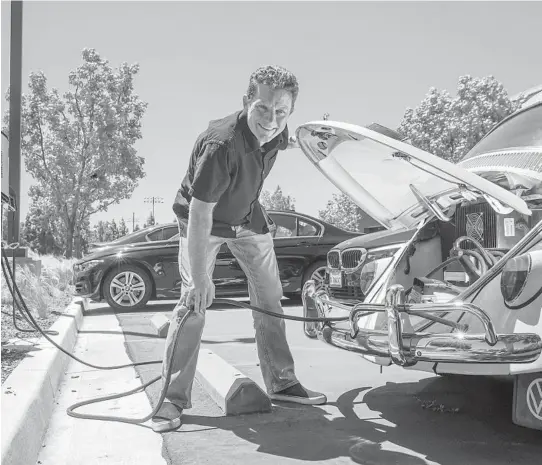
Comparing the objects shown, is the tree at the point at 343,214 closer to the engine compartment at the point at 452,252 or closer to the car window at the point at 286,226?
the car window at the point at 286,226

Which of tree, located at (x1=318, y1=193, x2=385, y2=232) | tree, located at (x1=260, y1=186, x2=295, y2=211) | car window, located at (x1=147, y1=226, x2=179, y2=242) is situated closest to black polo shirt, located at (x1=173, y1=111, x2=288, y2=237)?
car window, located at (x1=147, y1=226, x2=179, y2=242)

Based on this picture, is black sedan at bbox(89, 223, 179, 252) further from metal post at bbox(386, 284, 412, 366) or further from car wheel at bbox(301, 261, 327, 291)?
metal post at bbox(386, 284, 412, 366)

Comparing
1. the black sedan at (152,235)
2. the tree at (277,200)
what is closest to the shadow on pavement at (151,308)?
the black sedan at (152,235)

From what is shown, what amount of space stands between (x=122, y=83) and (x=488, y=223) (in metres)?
26.8

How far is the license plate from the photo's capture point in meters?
5.21

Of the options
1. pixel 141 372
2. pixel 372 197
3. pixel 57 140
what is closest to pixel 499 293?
pixel 372 197

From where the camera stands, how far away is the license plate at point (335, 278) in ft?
17.1

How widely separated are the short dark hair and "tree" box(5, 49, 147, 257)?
2551 centimetres

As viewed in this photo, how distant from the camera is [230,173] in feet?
10.8

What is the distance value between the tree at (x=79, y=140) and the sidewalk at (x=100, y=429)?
2333 centimetres

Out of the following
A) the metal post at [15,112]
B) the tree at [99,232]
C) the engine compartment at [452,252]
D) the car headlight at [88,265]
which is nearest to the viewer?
the engine compartment at [452,252]

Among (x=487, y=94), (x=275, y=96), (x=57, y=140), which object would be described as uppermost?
(x=487, y=94)

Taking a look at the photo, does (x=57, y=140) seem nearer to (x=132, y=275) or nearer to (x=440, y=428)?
(x=132, y=275)

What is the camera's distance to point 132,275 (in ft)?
31.0
